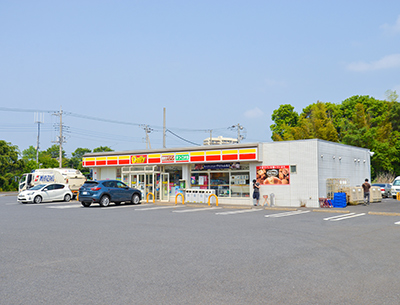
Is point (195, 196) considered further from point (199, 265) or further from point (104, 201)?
point (199, 265)

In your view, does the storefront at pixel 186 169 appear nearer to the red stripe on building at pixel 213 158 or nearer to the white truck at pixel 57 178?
the red stripe on building at pixel 213 158

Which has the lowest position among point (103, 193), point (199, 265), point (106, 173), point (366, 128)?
point (199, 265)

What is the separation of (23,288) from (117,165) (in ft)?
90.2

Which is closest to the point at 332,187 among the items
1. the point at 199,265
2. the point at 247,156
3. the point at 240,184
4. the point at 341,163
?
the point at 341,163

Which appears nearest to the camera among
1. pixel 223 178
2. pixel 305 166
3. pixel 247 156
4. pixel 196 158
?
pixel 305 166

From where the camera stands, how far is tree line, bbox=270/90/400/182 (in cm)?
4694

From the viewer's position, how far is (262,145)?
1041 inches

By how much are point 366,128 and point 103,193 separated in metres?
34.8

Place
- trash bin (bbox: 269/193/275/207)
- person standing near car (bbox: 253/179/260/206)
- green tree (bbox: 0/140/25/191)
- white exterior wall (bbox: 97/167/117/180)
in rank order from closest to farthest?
person standing near car (bbox: 253/179/260/206) < trash bin (bbox: 269/193/275/207) < white exterior wall (bbox: 97/167/117/180) < green tree (bbox: 0/140/25/191)

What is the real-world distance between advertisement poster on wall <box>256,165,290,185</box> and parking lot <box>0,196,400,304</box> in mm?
11648

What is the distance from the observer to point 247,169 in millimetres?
26922

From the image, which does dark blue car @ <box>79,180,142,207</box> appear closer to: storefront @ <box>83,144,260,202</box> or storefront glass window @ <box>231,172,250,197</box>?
storefront @ <box>83,144,260,202</box>

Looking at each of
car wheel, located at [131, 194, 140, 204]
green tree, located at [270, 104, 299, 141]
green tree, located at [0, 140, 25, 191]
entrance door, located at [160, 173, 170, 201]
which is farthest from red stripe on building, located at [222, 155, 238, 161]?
green tree, located at [0, 140, 25, 191]

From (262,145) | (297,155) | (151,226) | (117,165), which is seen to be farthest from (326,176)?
(117,165)
